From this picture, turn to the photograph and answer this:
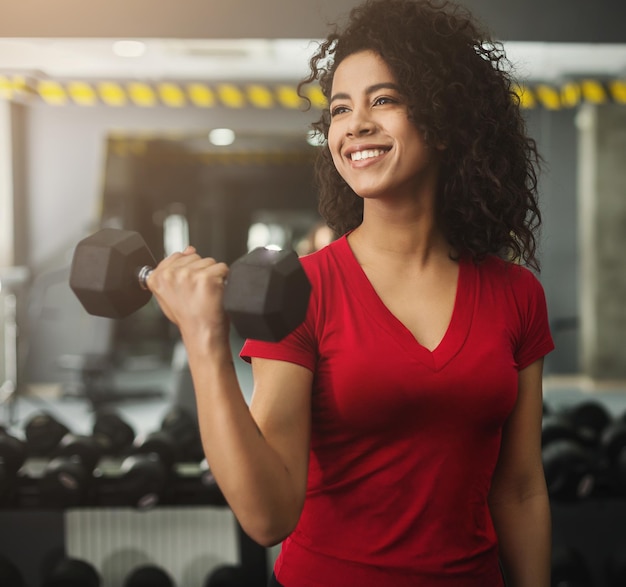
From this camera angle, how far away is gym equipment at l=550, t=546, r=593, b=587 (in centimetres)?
242

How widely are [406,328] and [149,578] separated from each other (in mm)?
1940

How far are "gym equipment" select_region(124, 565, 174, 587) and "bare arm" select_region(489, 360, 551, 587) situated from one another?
5.62 feet

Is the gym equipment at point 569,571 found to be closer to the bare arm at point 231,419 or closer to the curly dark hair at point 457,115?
the curly dark hair at point 457,115

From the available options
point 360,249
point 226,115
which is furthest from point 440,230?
point 226,115

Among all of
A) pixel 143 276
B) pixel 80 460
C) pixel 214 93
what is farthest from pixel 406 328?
pixel 214 93

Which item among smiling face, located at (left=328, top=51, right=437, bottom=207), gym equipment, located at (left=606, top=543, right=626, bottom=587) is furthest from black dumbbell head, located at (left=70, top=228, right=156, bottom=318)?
gym equipment, located at (left=606, top=543, right=626, bottom=587)

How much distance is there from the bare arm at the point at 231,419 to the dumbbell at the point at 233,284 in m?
0.03

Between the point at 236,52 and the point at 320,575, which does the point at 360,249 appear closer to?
the point at 320,575

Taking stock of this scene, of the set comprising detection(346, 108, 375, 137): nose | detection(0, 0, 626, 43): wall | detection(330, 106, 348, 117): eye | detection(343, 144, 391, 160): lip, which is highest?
detection(0, 0, 626, 43): wall

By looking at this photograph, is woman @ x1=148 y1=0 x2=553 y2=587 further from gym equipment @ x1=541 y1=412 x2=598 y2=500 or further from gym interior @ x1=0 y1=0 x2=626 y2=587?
gym equipment @ x1=541 y1=412 x2=598 y2=500

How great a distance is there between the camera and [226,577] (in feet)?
8.25

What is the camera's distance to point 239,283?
74 cm

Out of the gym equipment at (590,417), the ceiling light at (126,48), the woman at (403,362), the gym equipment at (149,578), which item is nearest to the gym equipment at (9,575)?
the gym equipment at (149,578)

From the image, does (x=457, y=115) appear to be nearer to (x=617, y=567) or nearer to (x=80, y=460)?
(x=617, y=567)
